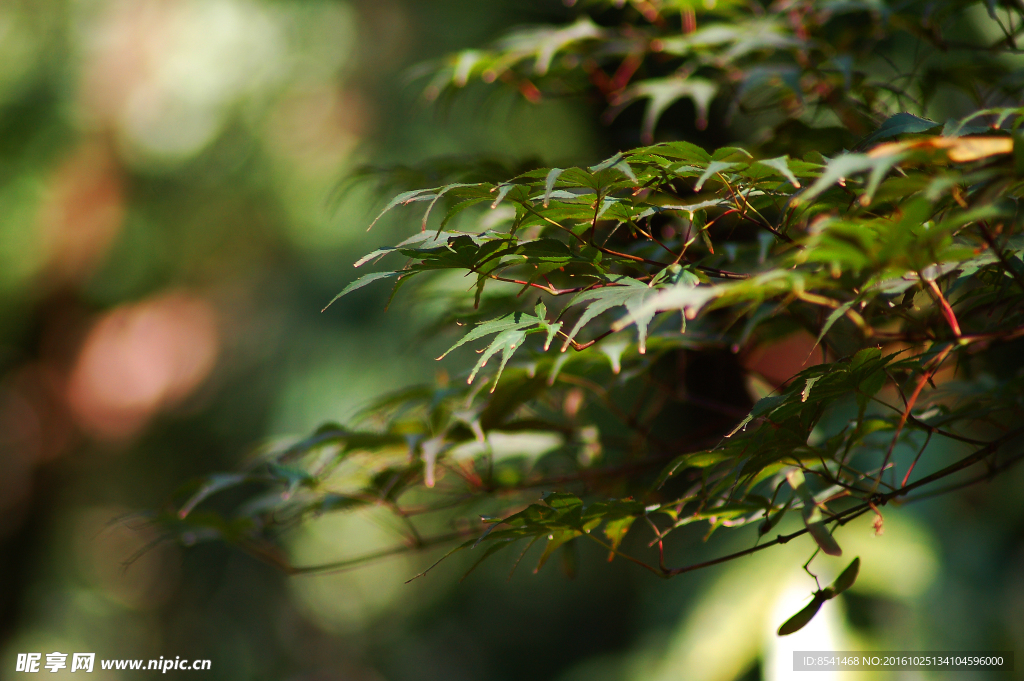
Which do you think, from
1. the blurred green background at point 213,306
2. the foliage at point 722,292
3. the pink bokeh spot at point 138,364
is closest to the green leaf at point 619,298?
the foliage at point 722,292

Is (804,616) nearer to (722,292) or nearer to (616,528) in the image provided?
(616,528)

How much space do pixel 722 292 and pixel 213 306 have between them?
2076 mm

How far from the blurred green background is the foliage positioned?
47.1 inches

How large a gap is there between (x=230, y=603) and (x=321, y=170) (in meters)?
1.31

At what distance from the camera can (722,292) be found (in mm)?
224

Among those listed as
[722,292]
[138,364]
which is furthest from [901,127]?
[138,364]

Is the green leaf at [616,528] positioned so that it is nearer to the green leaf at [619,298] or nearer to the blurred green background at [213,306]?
the green leaf at [619,298]

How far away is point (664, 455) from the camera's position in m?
0.52

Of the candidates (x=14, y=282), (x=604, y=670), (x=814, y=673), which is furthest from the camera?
(x=14, y=282)

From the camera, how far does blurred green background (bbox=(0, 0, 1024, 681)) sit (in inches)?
72.1

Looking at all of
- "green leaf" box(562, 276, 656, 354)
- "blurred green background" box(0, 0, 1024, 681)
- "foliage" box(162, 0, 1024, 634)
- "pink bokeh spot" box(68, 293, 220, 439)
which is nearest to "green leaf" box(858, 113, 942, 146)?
"foliage" box(162, 0, 1024, 634)

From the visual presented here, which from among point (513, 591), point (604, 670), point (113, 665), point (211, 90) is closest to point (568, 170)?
point (113, 665)

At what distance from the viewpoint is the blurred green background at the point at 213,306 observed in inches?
72.1

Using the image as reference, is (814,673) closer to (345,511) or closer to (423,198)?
(345,511)
